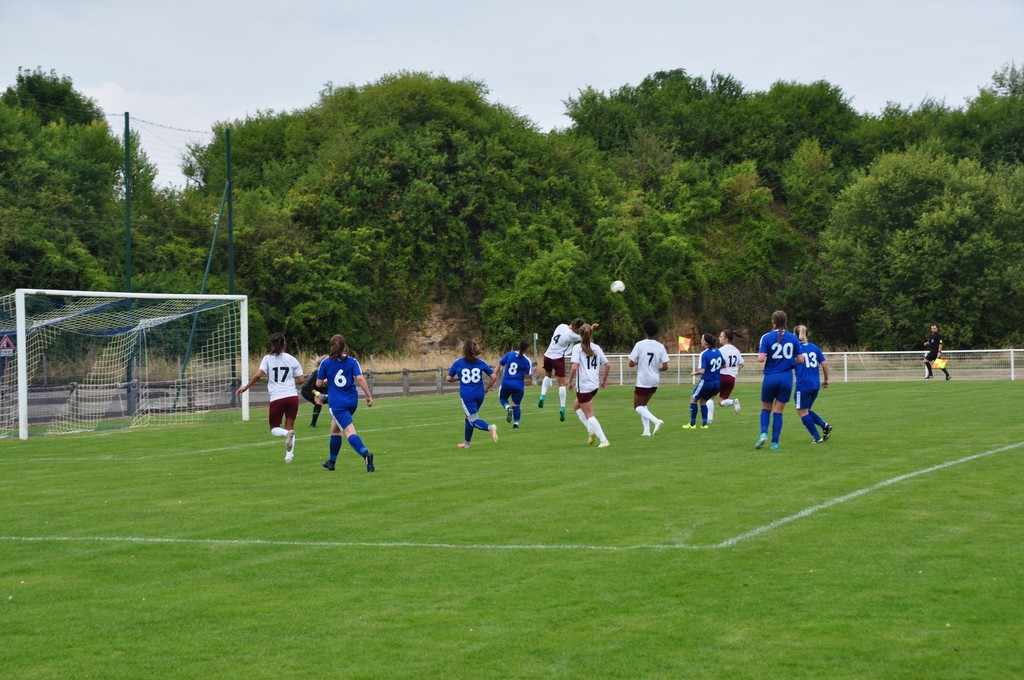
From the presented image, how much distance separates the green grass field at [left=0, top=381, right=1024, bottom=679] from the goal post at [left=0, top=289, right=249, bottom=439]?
10.6m

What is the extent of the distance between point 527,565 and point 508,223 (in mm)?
51012

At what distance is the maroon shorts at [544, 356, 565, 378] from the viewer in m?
26.9

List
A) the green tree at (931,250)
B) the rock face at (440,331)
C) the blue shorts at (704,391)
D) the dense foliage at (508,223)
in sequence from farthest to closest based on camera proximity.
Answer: the rock face at (440,331), the green tree at (931,250), the dense foliage at (508,223), the blue shorts at (704,391)

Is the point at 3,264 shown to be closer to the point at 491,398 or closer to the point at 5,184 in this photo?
the point at 5,184

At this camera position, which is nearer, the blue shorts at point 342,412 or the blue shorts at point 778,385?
the blue shorts at point 342,412

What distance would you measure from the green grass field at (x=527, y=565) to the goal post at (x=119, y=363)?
416 inches

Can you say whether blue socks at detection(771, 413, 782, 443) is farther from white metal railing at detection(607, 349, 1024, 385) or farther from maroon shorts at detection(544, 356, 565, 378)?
white metal railing at detection(607, 349, 1024, 385)

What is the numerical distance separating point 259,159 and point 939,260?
→ 3625cm

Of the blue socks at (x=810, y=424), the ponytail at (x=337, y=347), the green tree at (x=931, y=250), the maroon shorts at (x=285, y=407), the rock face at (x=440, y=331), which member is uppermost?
the green tree at (x=931, y=250)

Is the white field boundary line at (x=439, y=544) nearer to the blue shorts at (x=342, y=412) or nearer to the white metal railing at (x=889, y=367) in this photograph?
the blue shorts at (x=342, y=412)

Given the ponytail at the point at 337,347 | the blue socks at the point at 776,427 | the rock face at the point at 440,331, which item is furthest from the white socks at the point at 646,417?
the rock face at the point at 440,331

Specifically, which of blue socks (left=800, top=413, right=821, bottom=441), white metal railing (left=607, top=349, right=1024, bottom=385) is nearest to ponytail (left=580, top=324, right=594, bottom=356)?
blue socks (left=800, top=413, right=821, bottom=441)

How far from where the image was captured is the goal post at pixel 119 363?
27.4 metres

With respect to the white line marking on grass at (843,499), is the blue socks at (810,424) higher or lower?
higher
